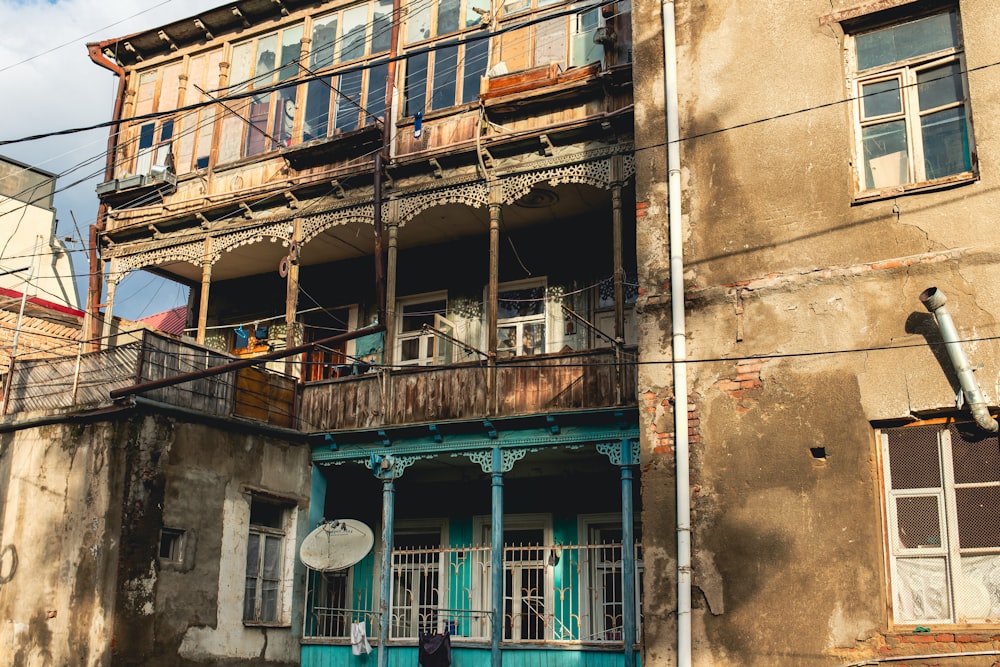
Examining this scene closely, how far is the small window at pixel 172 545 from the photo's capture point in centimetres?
1345

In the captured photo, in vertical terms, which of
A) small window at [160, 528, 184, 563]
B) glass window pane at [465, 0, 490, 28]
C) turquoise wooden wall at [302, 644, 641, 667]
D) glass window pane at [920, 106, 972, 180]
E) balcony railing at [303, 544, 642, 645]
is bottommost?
turquoise wooden wall at [302, 644, 641, 667]

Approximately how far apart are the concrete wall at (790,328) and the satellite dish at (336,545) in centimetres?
645

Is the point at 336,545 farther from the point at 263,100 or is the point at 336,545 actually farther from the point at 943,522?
the point at 943,522

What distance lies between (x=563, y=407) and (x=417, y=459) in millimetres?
2469

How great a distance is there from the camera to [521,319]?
1716cm

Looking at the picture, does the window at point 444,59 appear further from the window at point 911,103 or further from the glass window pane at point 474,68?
the window at point 911,103

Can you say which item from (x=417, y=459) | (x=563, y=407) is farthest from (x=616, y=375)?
(x=417, y=459)

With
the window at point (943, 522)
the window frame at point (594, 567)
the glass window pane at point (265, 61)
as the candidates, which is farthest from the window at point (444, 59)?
the window at point (943, 522)

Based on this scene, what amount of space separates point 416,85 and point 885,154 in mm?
9222

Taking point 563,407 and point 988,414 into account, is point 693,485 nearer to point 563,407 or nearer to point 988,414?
point 988,414

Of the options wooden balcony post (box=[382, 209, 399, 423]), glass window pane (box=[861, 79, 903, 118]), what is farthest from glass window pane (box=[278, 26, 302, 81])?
glass window pane (box=[861, 79, 903, 118])

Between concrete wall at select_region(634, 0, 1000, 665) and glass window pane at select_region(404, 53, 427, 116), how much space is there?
7.22 meters

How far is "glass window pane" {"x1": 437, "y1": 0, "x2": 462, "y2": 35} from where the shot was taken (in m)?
16.9

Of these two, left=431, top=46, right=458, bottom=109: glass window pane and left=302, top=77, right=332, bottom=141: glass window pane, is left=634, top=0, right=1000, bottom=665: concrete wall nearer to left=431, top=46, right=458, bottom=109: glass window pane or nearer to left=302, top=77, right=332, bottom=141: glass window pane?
left=431, top=46, right=458, bottom=109: glass window pane
